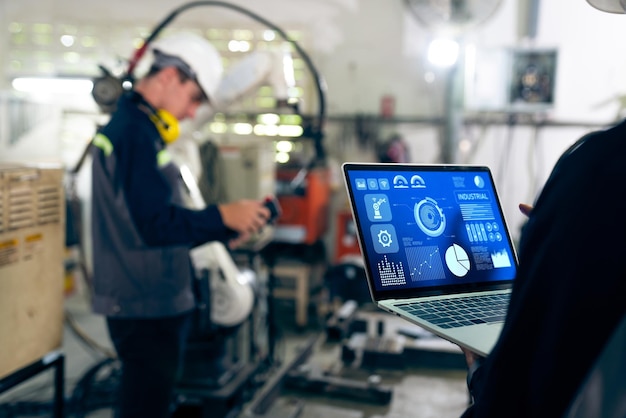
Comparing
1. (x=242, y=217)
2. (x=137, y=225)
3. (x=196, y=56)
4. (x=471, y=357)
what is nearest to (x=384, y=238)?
(x=471, y=357)

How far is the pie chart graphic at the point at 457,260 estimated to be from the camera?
3.55ft

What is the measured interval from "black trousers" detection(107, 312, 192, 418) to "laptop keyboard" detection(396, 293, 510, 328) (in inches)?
36.2

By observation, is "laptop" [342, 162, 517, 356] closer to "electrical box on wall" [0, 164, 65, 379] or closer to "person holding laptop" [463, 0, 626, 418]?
"person holding laptop" [463, 0, 626, 418]

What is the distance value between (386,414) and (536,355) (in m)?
1.96

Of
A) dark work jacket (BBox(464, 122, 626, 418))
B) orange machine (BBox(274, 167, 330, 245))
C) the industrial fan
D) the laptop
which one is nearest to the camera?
dark work jacket (BBox(464, 122, 626, 418))

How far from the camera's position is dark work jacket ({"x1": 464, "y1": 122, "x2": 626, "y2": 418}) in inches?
23.0

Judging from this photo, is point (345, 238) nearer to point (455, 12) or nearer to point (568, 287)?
point (455, 12)

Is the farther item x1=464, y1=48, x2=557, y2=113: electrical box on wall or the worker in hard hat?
x1=464, y1=48, x2=557, y2=113: electrical box on wall

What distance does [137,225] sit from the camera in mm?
1651

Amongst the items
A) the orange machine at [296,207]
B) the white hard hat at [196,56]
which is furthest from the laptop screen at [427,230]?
the orange machine at [296,207]

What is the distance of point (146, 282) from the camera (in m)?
1.70

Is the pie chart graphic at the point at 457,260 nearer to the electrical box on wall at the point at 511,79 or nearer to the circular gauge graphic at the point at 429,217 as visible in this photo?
the circular gauge graphic at the point at 429,217

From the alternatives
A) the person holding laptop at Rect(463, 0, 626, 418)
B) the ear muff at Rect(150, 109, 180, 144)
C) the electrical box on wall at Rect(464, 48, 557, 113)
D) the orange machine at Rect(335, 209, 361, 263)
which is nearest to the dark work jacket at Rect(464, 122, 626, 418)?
the person holding laptop at Rect(463, 0, 626, 418)

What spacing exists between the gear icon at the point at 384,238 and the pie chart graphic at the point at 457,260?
4.5 inches
